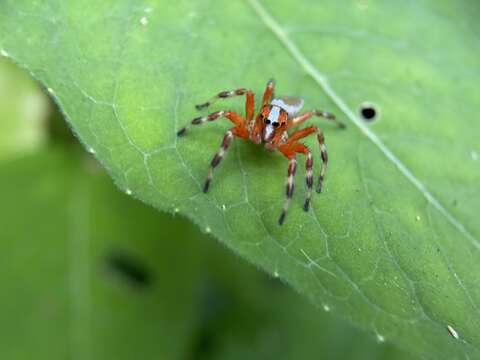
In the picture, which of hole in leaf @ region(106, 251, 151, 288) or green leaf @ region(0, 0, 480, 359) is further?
hole in leaf @ region(106, 251, 151, 288)

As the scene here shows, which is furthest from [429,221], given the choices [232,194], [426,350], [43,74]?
[43,74]

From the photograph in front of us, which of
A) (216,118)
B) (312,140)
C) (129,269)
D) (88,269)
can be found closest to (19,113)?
(88,269)

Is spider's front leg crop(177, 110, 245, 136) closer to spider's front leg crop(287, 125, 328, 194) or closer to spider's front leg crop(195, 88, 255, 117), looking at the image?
spider's front leg crop(195, 88, 255, 117)

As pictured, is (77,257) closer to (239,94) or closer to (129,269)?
(129,269)

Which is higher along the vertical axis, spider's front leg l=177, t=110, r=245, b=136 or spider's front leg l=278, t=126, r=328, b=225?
spider's front leg l=177, t=110, r=245, b=136

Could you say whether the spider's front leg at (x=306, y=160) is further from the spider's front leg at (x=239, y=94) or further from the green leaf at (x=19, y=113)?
the green leaf at (x=19, y=113)

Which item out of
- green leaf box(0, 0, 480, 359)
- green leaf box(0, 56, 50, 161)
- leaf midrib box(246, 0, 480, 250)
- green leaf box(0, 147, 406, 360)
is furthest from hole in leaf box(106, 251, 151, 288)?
leaf midrib box(246, 0, 480, 250)

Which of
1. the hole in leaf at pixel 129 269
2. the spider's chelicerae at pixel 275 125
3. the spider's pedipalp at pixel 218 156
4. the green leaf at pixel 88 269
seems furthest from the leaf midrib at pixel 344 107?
the hole in leaf at pixel 129 269
